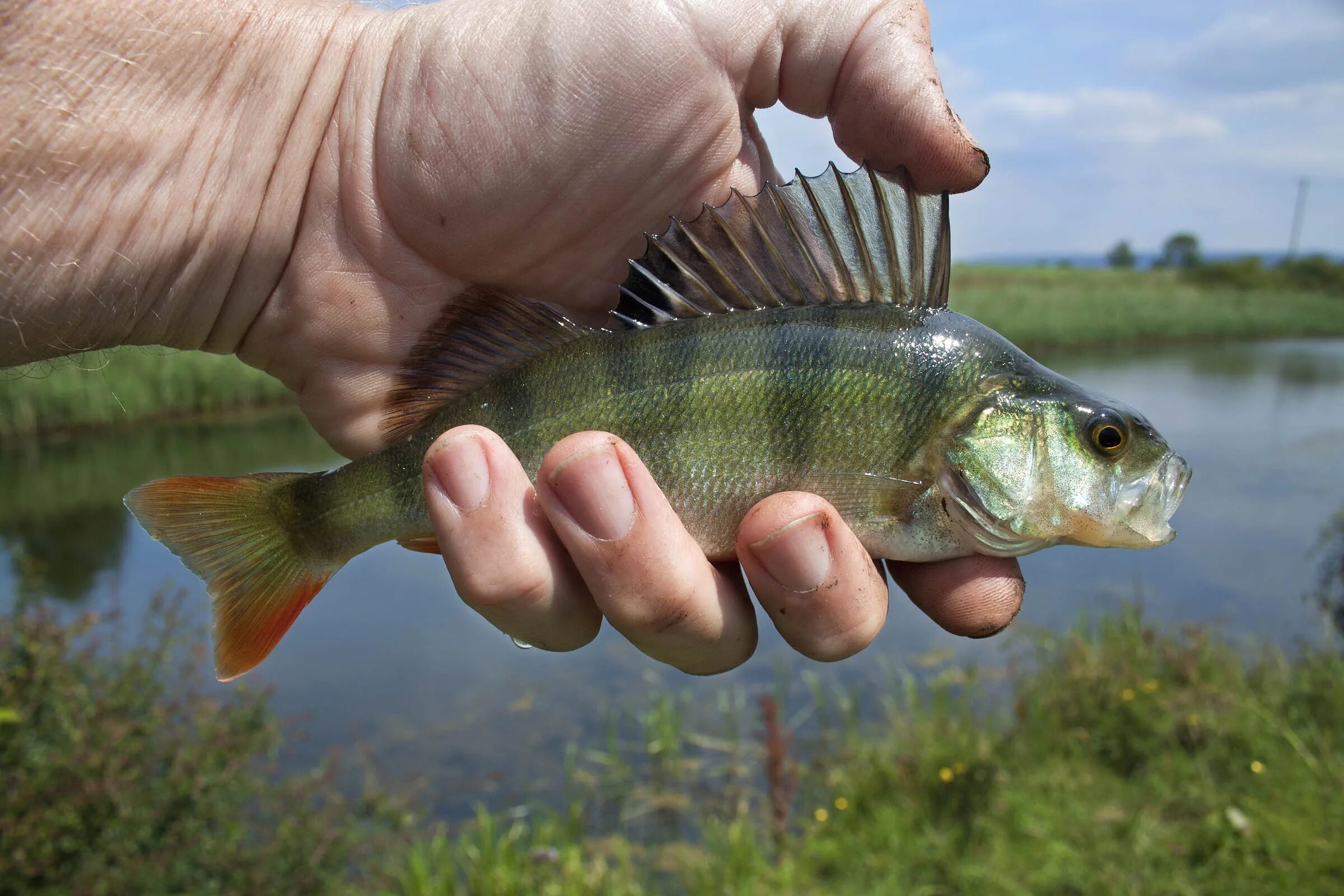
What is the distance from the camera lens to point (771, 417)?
7.69 ft

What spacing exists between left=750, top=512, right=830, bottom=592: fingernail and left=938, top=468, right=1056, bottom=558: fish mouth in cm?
35

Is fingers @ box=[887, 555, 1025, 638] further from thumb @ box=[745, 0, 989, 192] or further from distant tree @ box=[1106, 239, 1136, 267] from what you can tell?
distant tree @ box=[1106, 239, 1136, 267]

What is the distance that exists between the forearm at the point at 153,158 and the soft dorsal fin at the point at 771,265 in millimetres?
878

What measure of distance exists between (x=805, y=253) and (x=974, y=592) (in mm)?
1064

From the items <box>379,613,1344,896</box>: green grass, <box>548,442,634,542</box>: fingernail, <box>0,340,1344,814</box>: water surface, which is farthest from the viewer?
<box>0,340,1344,814</box>: water surface

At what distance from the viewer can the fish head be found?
7.41ft

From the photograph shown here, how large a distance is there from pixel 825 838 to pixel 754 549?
4709 millimetres

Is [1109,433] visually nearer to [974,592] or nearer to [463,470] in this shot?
[974,592]

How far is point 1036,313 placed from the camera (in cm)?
2986

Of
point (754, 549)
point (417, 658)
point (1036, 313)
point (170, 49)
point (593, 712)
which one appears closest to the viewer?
point (754, 549)

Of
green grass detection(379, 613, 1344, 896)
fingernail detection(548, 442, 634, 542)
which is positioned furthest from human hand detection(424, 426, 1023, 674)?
green grass detection(379, 613, 1344, 896)

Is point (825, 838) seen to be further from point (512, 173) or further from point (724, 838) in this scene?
point (512, 173)

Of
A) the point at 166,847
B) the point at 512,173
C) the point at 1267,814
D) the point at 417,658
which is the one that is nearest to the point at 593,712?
the point at 417,658

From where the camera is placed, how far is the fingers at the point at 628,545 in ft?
7.23
